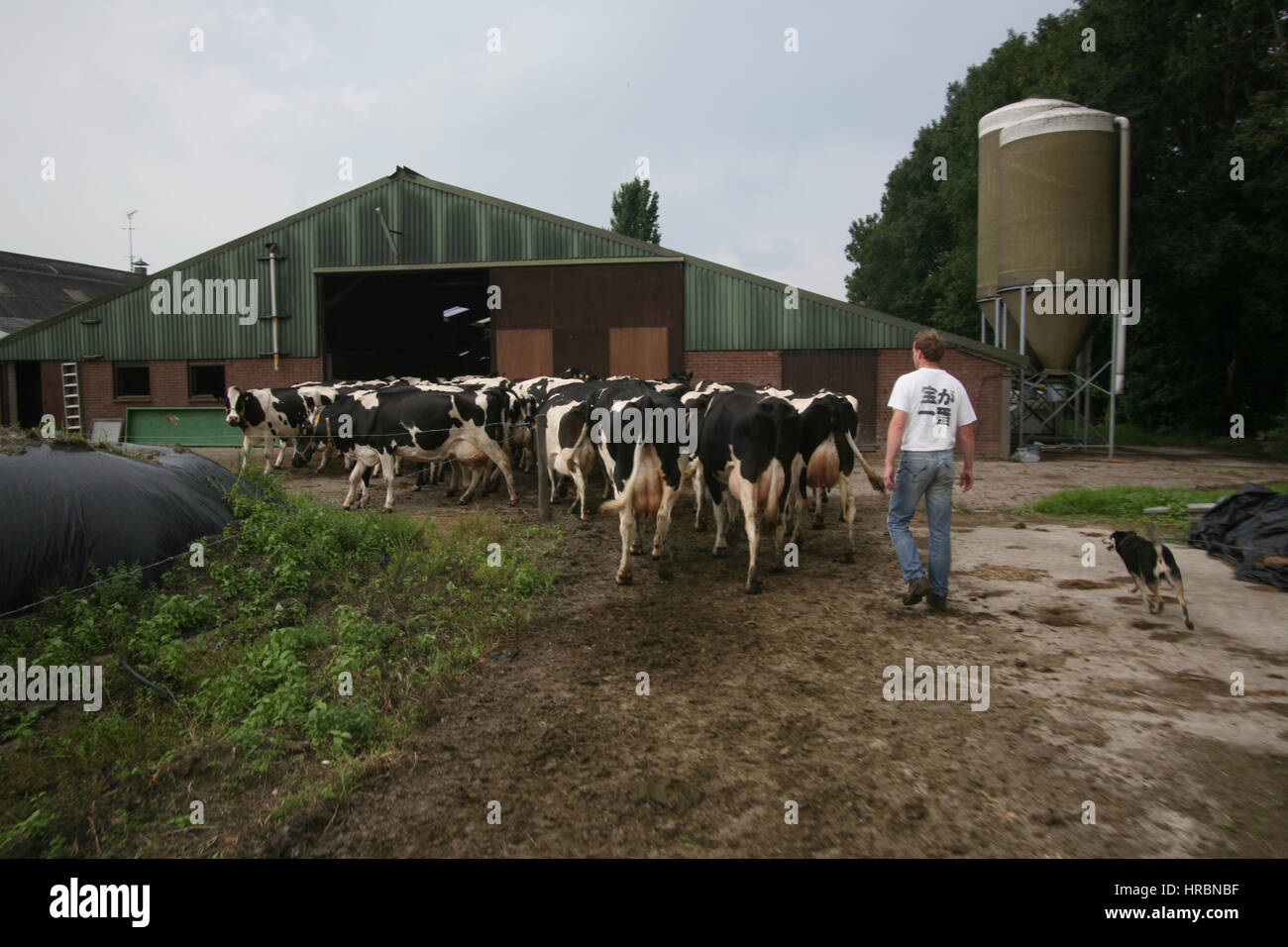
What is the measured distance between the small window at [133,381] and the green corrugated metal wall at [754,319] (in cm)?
1670

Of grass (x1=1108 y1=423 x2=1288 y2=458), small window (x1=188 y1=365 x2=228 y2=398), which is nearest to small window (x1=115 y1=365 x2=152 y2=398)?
small window (x1=188 y1=365 x2=228 y2=398)

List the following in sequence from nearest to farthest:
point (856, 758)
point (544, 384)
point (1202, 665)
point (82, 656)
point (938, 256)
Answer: point (856, 758) < point (1202, 665) < point (82, 656) < point (544, 384) < point (938, 256)

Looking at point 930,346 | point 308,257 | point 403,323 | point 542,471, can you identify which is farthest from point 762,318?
point 403,323

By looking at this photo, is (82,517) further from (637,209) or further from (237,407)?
(637,209)

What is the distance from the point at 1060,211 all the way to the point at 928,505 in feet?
56.9

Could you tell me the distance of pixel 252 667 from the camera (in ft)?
17.7

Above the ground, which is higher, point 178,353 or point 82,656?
point 178,353

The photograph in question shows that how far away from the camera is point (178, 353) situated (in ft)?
76.2

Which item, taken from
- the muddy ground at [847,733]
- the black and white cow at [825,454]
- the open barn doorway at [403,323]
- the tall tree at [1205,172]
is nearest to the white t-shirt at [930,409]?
the muddy ground at [847,733]

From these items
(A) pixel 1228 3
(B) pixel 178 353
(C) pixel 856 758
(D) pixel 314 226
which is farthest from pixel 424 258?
(A) pixel 1228 3

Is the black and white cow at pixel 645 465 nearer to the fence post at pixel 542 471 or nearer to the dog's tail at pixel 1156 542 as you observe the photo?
the fence post at pixel 542 471

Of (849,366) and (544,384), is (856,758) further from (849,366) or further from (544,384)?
(849,366)

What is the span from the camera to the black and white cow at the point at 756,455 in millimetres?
7051

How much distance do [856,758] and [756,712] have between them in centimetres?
70
